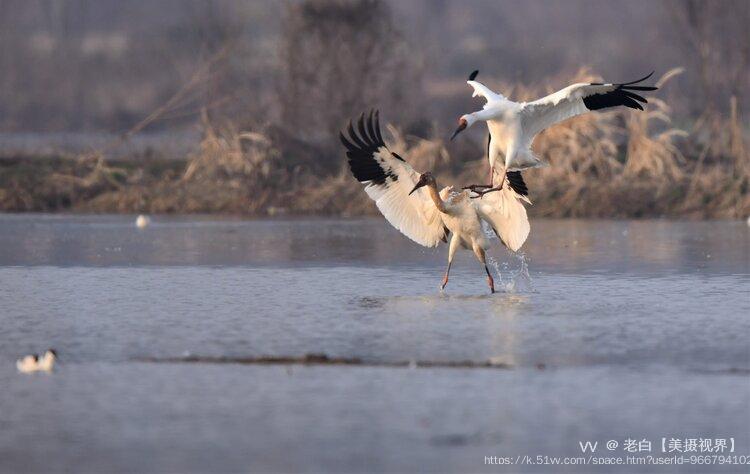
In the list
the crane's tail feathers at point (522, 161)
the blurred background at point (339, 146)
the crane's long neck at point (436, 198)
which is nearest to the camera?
the crane's long neck at point (436, 198)

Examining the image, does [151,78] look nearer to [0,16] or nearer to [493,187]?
[0,16]

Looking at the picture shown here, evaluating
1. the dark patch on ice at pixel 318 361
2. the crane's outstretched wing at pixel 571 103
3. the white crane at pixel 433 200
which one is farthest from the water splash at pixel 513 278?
the dark patch on ice at pixel 318 361

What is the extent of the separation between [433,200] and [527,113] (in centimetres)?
112

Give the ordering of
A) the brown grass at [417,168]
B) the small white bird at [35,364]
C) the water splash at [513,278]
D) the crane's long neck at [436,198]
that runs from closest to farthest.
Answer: the small white bird at [35,364] → the crane's long neck at [436,198] → the water splash at [513,278] → the brown grass at [417,168]

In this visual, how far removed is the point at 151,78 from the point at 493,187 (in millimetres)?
29380

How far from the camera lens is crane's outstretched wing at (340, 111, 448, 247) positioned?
530 inches

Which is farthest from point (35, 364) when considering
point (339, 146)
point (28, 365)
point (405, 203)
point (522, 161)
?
point (339, 146)

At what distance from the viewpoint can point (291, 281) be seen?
14516 millimetres

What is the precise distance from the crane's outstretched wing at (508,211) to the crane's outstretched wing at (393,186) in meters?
0.45

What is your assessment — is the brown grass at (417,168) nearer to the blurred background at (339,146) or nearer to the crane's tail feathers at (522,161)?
the blurred background at (339,146)

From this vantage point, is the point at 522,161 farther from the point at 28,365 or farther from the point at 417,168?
the point at 417,168

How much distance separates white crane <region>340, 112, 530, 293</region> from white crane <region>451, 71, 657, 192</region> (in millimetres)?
209

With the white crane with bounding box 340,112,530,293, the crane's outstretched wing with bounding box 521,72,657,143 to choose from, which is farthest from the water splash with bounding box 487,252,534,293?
the crane's outstretched wing with bounding box 521,72,657,143

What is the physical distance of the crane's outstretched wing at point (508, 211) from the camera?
13.4 m
